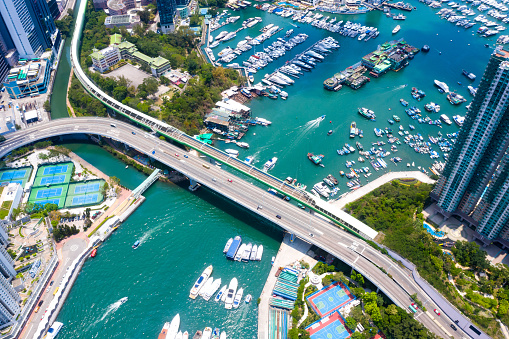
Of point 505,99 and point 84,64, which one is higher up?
point 505,99

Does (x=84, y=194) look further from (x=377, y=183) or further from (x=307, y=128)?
(x=377, y=183)

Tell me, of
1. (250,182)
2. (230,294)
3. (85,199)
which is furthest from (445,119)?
(85,199)

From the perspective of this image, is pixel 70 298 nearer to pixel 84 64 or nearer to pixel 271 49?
pixel 84 64

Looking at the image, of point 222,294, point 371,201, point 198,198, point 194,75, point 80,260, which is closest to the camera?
point 222,294

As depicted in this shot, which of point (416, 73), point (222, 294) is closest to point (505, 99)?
point (222, 294)

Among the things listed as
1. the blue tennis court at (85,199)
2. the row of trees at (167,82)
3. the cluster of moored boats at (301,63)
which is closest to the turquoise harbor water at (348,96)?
the cluster of moored boats at (301,63)

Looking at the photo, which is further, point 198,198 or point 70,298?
point 198,198
